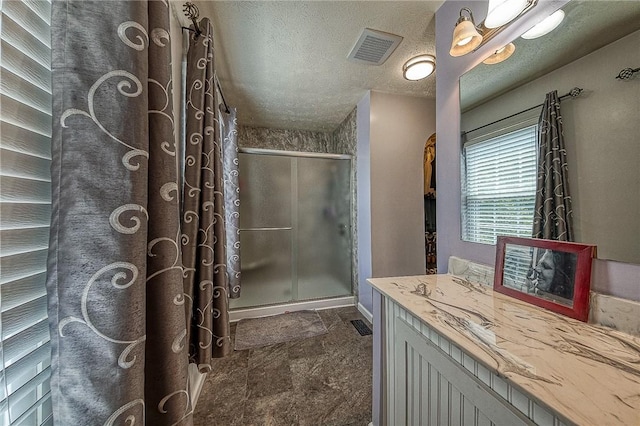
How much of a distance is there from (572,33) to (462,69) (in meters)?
0.43

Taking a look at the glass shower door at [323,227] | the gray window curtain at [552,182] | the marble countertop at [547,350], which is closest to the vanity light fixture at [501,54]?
the gray window curtain at [552,182]

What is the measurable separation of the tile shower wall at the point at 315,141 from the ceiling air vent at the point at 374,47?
94 centimetres

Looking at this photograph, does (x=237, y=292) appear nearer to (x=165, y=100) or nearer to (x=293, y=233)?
(x=293, y=233)

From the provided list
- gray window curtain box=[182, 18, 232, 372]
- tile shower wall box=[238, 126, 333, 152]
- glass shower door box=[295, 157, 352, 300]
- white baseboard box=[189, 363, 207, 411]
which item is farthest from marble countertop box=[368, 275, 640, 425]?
tile shower wall box=[238, 126, 333, 152]

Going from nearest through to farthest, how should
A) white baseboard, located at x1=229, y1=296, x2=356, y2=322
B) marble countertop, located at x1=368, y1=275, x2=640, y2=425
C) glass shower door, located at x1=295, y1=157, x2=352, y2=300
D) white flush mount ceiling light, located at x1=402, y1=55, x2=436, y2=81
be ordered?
1. marble countertop, located at x1=368, y1=275, x2=640, y2=425
2. white flush mount ceiling light, located at x1=402, y1=55, x2=436, y2=81
3. white baseboard, located at x1=229, y1=296, x2=356, y2=322
4. glass shower door, located at x1=295, y1=157, x2=352, y2=300

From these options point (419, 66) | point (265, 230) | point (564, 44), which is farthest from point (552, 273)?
point (265, 230)

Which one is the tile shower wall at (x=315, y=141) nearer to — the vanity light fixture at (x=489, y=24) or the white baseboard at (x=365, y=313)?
the white baseboard at (x=365, y=313)

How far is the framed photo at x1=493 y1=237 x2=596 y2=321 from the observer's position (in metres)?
0.70

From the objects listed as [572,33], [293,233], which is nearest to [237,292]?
[293,233]

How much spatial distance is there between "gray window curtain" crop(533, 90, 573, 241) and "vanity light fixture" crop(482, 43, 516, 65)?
0.91 ft

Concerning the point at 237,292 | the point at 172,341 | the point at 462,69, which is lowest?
the point at 237,292

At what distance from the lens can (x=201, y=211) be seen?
1.14 meters

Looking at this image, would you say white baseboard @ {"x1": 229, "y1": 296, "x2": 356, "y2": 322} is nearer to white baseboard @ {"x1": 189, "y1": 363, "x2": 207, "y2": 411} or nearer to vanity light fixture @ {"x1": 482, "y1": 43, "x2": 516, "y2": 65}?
white baseboard @ {"x1": 189, "y1": 363, "x2": 207, "y2": 411}

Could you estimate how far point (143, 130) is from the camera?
0.50 meters
